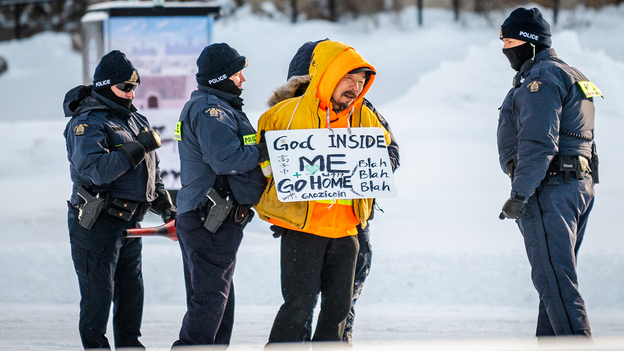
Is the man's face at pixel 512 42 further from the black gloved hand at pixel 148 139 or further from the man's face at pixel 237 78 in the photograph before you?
the black gloved hand at pixel 148 139

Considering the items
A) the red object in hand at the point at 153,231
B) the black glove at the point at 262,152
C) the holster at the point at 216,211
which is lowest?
the red object in hand at the point at 153,231

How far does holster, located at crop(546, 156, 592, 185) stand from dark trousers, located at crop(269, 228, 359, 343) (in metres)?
1.16

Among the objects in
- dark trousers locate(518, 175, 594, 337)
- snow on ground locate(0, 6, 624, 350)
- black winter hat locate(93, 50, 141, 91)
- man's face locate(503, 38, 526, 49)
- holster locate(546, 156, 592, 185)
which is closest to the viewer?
dark trousers locate(518, 175, 594, 337)

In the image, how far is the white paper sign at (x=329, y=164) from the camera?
352 cm

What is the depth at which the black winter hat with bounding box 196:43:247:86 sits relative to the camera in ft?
12.1

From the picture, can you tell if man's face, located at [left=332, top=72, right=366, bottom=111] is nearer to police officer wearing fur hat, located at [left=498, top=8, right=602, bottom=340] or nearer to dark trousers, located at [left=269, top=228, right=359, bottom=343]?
dark trousers, located at [left=269, top=228, right=359, bottom=343]

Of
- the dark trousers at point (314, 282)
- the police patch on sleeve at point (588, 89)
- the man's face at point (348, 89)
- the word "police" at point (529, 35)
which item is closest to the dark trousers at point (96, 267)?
the dark trousers at point (314, 282)

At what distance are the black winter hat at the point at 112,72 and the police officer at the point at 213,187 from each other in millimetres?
520

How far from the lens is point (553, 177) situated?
379 cm

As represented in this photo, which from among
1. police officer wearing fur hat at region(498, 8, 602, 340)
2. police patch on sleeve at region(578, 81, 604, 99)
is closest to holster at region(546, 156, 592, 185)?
police officer wearing fur hat at region(498, 8, 602, 340)

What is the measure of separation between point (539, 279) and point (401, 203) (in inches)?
207

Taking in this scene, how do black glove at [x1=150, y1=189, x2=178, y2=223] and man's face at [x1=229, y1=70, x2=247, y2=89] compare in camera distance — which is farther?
black glove at [x1=150, y1=189, x2=178, y2=223]

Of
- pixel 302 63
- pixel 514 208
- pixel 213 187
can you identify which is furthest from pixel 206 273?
pixel 514 208

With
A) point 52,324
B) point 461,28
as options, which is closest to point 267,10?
point 461,28
